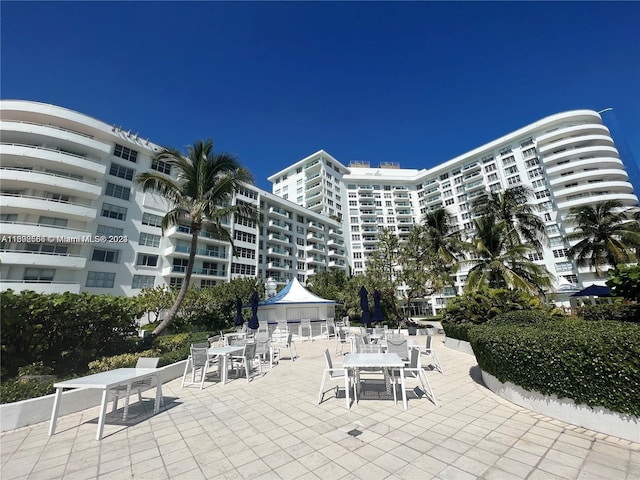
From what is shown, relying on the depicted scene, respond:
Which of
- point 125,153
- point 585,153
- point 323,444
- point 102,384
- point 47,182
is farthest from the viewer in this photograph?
point 585,153

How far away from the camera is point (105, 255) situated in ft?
93.5

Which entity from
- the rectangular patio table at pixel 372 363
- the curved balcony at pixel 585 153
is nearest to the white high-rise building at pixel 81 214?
the rectangular patio table at pixel 372 363

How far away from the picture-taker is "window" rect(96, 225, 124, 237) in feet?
94.2

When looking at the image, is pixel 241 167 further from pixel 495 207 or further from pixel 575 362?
pixel 495 207

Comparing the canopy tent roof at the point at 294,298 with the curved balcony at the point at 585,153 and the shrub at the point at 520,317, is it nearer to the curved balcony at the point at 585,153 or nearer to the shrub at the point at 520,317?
the shrub at the point at 520,317

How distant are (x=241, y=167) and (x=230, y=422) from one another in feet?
47.7

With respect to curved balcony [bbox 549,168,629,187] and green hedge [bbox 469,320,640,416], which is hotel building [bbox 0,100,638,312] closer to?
curved balcony [bbox 549,168,629,187]

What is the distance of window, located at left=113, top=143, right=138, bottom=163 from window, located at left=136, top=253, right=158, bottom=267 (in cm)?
1189

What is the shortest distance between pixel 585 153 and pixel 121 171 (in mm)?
68453

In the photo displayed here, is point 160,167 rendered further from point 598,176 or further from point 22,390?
point 598,176

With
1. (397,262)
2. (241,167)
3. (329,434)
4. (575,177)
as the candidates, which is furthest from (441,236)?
(575,177)

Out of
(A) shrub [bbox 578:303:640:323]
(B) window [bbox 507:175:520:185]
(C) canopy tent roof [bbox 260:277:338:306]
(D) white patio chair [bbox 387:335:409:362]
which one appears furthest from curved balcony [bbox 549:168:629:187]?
(D) white patio chair [bbox 387:335:409:362]

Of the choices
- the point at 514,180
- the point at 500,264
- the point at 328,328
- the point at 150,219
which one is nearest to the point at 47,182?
the point at 150,219

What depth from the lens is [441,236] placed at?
99.3ft
